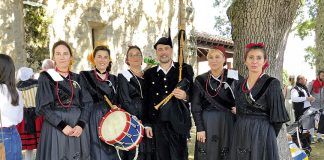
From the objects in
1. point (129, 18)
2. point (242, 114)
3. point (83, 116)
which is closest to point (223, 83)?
point (242, 114)

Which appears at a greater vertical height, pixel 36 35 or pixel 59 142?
pixel 36 35

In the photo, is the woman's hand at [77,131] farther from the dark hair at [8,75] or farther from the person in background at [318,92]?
the person in background at [318,92]

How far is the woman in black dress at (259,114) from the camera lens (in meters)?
3.47

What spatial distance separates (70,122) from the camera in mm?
3748

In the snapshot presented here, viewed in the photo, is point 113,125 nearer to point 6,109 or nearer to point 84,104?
point 84,104

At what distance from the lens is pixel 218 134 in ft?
13.0

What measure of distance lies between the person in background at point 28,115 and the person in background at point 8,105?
52.7 inches

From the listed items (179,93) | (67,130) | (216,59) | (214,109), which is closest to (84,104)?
(67,130)

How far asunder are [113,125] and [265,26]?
2.32 metres

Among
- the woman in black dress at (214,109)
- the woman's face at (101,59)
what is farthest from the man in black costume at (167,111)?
the woman's face at (101,59)

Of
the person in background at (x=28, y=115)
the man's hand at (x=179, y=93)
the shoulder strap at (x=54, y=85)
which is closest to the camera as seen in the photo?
the shoulder strap at (x=54, y=85)

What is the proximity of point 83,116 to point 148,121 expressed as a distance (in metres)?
0.81

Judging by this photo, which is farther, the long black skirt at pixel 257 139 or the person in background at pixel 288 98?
the person in background at pixel 288 98

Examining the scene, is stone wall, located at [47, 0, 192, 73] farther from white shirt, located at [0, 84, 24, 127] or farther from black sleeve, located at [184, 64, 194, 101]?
white shirt, located at [0, 84, 24, 127]
